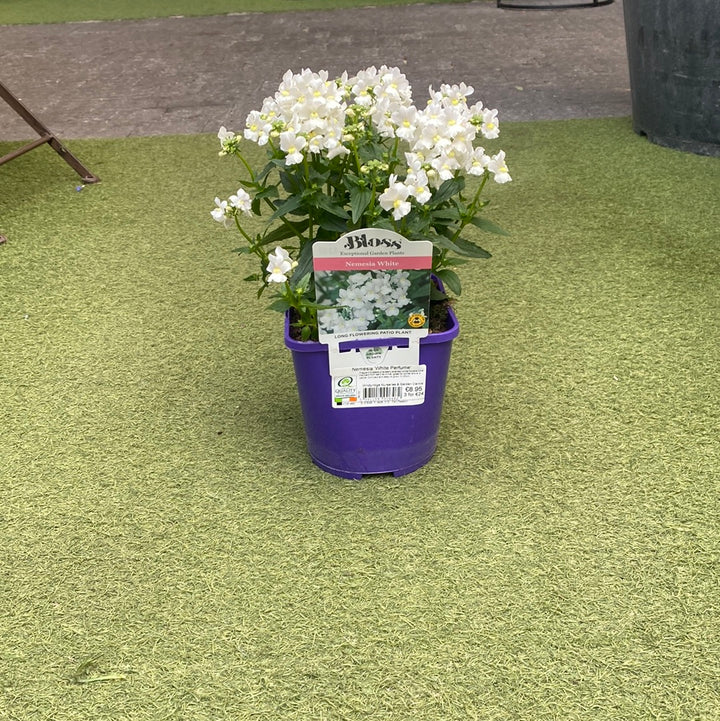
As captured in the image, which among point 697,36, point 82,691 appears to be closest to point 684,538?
point 82,691

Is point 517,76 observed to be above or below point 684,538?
above

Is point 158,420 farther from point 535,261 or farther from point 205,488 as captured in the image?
point 535,261

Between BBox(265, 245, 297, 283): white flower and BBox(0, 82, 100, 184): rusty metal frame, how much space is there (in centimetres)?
182

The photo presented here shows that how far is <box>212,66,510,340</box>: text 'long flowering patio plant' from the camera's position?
1.34 meters

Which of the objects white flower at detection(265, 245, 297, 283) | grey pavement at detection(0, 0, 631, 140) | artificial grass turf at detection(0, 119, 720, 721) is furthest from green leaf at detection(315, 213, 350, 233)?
grey pavement at detection(0, 0, 631, 140)

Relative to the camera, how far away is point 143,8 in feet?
20.8

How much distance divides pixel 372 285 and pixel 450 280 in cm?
16

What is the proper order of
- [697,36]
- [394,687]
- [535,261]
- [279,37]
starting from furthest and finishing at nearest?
[279,37] < [697,36] < [535,261] < [394,687]

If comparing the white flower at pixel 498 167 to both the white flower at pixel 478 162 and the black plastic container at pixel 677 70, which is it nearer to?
the white flower at pixel 478 162

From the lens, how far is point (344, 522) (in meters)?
1.49

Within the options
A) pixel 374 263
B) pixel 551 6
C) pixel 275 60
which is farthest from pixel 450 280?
pixel 551 6

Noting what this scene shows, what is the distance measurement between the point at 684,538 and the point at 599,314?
2.59ft

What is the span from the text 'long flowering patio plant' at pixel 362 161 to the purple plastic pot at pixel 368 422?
0.06m

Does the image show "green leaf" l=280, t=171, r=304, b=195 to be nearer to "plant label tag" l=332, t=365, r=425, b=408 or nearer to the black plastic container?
"plant label tag" l=332, t=365, r=425, b=408
